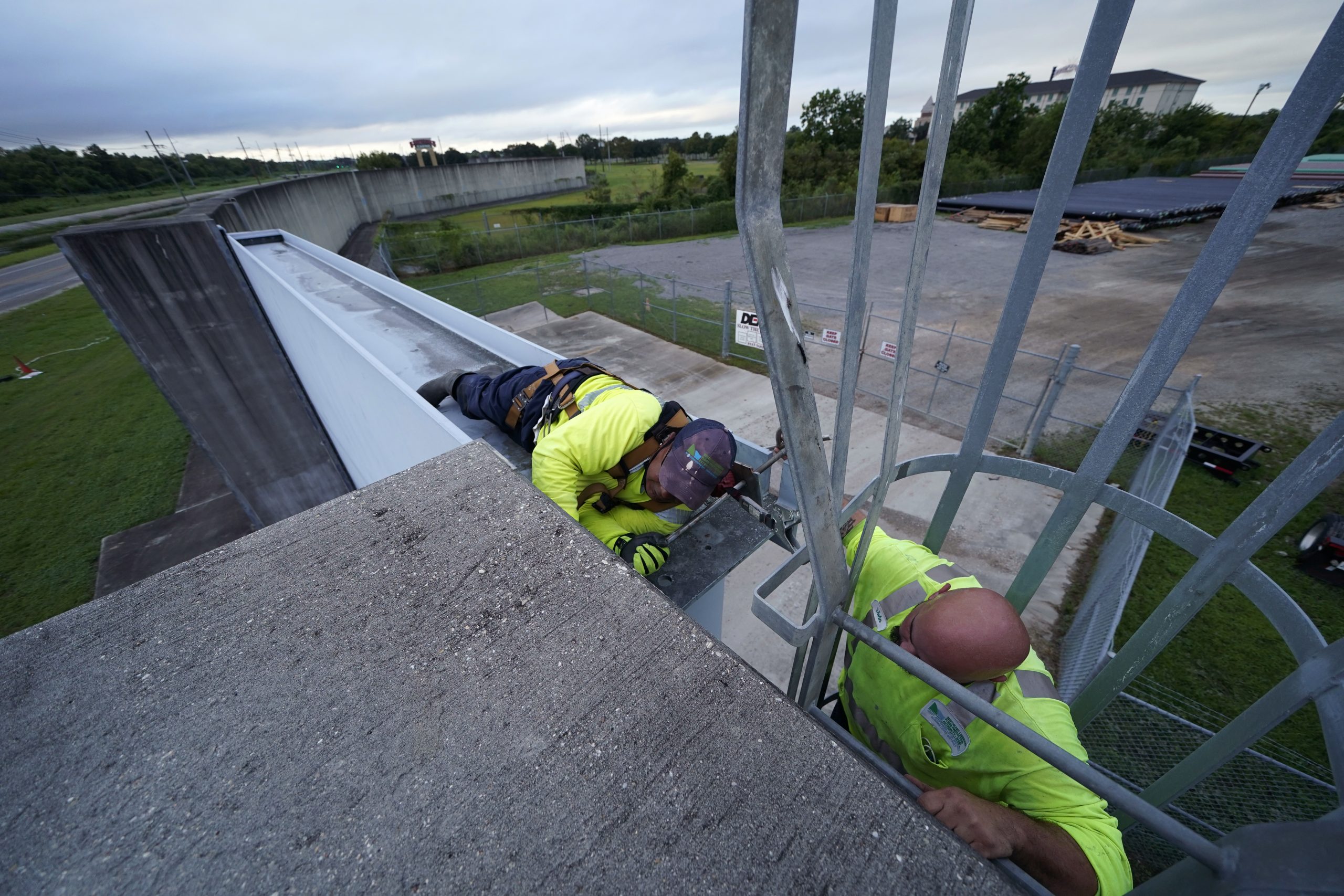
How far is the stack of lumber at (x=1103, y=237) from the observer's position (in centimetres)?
2206

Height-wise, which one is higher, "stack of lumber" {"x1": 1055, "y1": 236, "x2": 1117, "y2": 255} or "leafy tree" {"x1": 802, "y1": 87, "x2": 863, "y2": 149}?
"leafy tree" {"x1": 802, "y1": 87, "x2": 863, "y2": 149}

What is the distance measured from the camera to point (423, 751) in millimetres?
1046

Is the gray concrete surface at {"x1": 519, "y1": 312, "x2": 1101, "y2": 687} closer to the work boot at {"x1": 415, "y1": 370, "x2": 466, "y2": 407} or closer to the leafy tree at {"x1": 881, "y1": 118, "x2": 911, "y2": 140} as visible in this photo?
the work boot at {"x1": 415, "y1": 370, "x2": 466, "y2": 407}

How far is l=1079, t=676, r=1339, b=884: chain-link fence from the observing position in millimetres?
2969

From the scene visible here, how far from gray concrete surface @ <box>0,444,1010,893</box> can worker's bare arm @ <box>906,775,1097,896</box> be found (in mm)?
445

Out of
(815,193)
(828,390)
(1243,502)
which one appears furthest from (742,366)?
(815,193)

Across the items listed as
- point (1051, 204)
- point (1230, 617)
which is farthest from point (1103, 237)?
point (1051, 204)

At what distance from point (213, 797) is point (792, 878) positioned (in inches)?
44.4

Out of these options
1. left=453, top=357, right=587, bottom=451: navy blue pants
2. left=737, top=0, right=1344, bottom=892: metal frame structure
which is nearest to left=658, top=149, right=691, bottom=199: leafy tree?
left=453, top=357, right=587, bottom=451: navy blue pants

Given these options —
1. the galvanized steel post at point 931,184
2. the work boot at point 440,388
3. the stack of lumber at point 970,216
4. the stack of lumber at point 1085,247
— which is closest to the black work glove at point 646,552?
the galvanized steel post at point 931,184

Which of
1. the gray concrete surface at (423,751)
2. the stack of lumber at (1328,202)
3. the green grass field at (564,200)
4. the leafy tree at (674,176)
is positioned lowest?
the stack of lumber at (1328,202)

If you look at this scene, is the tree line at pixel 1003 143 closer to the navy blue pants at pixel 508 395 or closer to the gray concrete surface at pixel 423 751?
the navy blue pants at pixel 508 395

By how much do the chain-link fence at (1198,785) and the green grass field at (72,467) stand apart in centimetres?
1330

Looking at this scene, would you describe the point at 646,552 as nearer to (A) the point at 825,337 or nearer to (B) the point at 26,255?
(A) the point at 825,337
